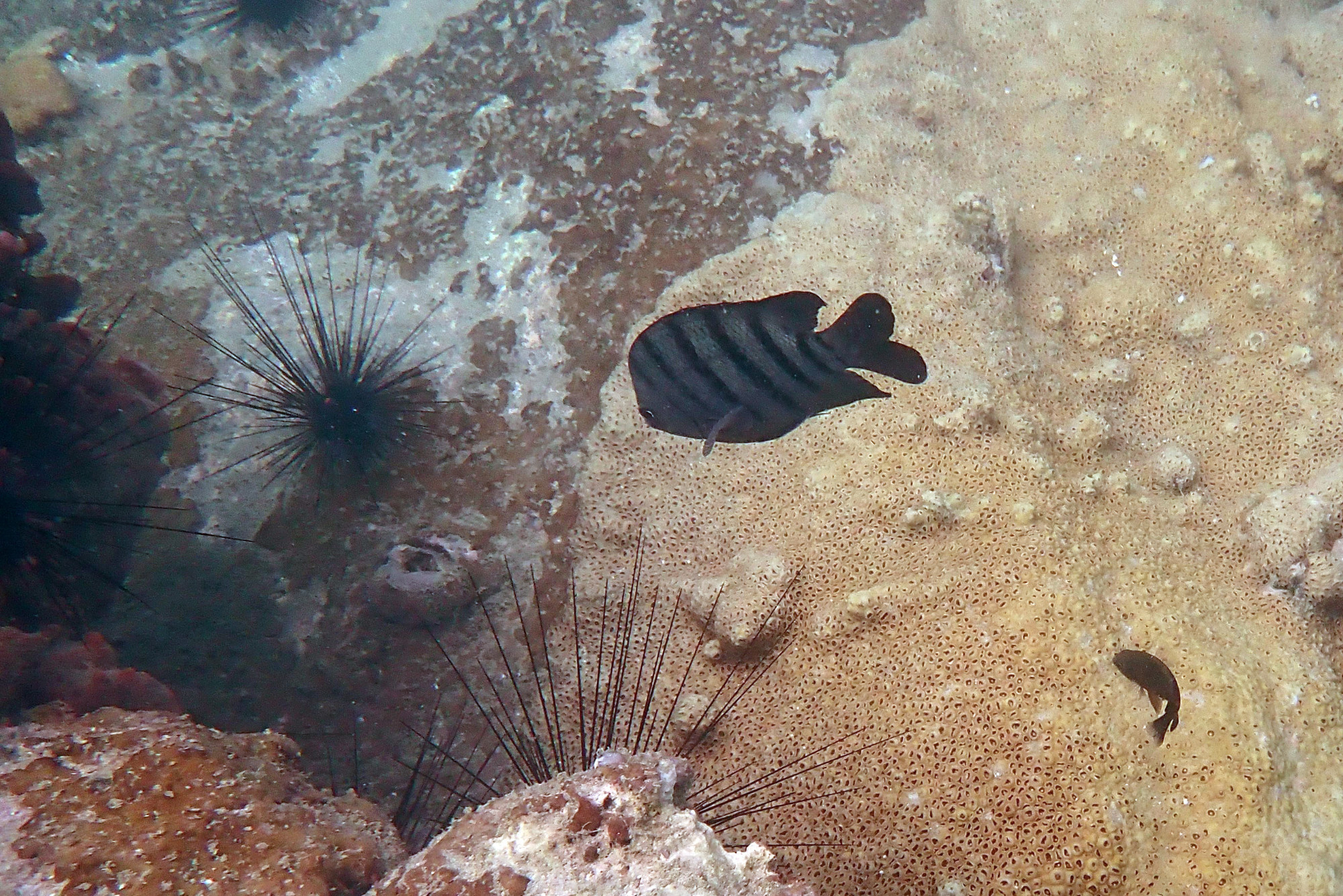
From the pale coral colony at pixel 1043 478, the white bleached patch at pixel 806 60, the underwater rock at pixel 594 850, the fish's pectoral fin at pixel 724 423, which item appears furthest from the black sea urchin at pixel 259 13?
the underwater rock at pixel 594 850

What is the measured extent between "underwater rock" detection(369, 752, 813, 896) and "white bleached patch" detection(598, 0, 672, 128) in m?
3.50

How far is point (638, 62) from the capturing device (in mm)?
4480

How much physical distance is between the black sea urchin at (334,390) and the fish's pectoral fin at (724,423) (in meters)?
2.34

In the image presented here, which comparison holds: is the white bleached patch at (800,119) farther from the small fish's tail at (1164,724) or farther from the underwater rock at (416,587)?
the small fish's tail at (1164,724)

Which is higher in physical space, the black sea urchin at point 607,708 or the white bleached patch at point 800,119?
the white bleached patch at point 800,119

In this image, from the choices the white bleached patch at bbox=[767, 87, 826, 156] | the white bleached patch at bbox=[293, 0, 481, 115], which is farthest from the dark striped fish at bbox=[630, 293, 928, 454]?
the white bleached patch at bbox=[293, 0, 481, 115]

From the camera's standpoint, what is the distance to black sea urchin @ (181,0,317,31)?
5.58m

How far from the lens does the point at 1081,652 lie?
2.69m

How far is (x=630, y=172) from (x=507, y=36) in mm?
1565

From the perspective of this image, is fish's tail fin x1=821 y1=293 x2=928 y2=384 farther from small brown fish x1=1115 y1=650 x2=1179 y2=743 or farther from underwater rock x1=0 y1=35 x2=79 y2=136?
underwater rock x1=0 y1=35 x2=79 y2=136

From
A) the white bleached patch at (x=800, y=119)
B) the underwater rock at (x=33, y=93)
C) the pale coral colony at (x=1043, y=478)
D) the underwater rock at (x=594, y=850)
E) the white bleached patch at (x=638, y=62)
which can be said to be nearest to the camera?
the underwater rock at (x=594, y=850)

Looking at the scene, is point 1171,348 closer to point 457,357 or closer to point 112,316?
point 457,357

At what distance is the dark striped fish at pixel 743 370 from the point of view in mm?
1714

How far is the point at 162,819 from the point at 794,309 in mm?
2033
